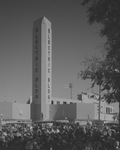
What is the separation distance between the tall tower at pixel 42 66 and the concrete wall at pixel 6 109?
8118 millimetres

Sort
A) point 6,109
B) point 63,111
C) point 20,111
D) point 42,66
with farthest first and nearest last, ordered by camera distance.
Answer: point 63,111, point 20,111, point 42,66, point 6,109

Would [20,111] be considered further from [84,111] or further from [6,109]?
[84,111]

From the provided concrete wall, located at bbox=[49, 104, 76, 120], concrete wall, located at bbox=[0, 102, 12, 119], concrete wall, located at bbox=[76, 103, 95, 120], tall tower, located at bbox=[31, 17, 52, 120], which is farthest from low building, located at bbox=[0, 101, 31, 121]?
concrete wall, located at bbox=[76, 103, 95, 120]

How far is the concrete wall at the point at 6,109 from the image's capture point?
324 ft

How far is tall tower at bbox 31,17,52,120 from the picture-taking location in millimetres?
99688

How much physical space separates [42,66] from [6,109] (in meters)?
17.1

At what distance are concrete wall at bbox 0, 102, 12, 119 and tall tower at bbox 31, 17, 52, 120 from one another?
8.12m

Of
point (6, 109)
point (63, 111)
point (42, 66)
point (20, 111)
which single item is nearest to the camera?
point (6, 109)

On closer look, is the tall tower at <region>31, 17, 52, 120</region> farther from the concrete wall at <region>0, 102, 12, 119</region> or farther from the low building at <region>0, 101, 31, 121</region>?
the concrete wall at <region>0, 102, 12, 119</region>

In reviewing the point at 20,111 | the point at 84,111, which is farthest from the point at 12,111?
the point at 84,111

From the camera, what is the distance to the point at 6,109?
98.9 metres

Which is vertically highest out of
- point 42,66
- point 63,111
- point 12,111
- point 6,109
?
point 42,66

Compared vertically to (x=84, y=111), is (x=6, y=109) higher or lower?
higher

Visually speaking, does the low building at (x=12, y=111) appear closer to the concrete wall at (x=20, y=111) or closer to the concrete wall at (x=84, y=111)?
the concrete wall at (x=20, y=111)
